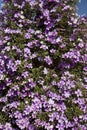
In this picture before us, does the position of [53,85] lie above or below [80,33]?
below

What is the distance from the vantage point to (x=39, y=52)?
763 cm

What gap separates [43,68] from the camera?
25.0 ft

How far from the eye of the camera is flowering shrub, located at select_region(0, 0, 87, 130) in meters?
7.39

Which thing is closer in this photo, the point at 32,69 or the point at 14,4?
the point at 32,69

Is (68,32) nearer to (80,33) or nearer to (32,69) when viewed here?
(80,33)

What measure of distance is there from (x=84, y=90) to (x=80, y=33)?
120cm

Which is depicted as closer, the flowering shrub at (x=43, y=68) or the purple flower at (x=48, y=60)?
the flowering shrub at (x=43, y=68)

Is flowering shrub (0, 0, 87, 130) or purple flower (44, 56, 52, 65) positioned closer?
flowering shrub (0, 0, 87, 130)

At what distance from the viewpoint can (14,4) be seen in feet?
26.2

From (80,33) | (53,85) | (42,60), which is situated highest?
(80,33)

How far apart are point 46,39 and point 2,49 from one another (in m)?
0.96

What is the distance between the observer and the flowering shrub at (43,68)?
739 centimetres

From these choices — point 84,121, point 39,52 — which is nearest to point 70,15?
point 39,52

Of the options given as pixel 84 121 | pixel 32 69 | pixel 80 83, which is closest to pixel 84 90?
pixel 80 83
